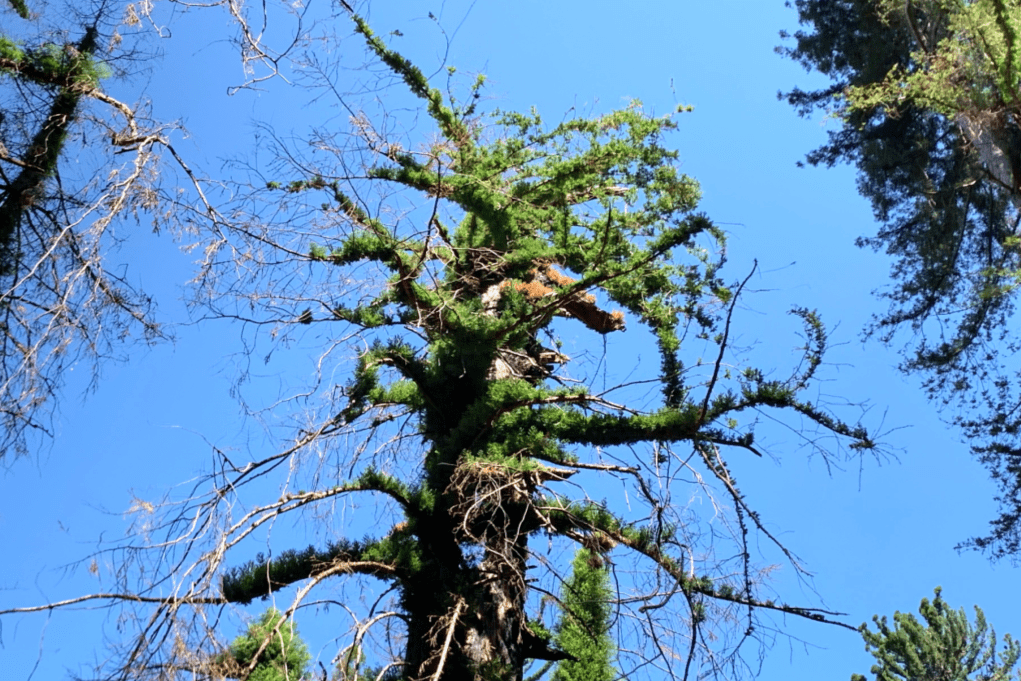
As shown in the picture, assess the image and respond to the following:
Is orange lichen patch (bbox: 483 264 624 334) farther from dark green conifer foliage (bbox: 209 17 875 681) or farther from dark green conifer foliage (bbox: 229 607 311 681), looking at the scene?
dark green conifer foliage (bbox: 229 607 311 681)

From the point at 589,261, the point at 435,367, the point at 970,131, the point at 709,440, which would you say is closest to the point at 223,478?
the point at 435,367

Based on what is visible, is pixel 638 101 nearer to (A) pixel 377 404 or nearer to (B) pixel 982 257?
(A) pixel 377 404

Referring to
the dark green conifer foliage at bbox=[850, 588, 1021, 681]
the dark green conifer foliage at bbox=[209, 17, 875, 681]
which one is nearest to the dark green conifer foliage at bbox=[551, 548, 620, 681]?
the dark green conifer foliage at bbox=[209, 17, 875, 681]

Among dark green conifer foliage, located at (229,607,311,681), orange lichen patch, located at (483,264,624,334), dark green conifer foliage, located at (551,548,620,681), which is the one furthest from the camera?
orange lichen patch, located at (483,264,624,334)

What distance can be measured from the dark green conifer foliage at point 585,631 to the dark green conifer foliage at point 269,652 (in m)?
1.89

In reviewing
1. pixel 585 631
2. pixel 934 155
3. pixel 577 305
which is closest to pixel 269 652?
pixel 585 631

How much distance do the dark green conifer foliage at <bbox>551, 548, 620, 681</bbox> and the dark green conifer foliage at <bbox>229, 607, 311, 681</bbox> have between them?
1.89m

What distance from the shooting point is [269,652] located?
6457 mm

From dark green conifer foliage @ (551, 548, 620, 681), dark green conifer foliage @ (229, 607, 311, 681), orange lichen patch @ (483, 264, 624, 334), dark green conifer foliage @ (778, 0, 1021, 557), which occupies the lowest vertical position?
dark green conifer foliage @ (229, 607, 311, 681)

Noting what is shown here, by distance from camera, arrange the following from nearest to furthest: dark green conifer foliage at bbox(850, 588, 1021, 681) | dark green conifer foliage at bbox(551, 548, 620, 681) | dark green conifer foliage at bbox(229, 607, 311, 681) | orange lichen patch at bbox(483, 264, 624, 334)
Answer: dark green conifer foliage at bbox(229, 607, 311, 681) → dark green conifer foliage at bbox(551, 548, 620, 681) → orange lichen patch at bbox(483, 264, 624, 334) → dark green conifer foliage at bbox(850, 588, 1021, 681)

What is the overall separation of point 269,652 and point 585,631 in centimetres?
228

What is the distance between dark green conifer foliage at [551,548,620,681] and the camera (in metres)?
6.67

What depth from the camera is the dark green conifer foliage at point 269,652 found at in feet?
14.2

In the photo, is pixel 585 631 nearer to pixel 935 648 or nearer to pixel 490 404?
pixel 490 404
